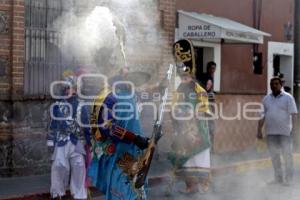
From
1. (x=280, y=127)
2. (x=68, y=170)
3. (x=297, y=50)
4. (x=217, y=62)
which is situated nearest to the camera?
(x=68, y=170)

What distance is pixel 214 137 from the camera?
503 inches

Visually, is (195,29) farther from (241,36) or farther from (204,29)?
(241,36)

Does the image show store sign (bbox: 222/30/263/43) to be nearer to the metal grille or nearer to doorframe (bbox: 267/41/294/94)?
doorframe (bbox: 267/41/294/94)

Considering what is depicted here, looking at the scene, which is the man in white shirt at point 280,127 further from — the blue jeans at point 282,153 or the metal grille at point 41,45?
the metal grille at point 41,45

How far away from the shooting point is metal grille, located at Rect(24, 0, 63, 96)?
32.6 ft

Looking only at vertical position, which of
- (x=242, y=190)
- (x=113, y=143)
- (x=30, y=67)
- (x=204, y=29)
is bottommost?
(x=242, y=190)

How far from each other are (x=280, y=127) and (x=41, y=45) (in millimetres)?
3892

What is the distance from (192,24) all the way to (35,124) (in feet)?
13.4

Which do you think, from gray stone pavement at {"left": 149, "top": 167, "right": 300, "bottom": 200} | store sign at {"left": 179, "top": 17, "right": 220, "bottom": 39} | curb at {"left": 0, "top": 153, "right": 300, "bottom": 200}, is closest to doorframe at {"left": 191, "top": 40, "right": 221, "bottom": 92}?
store sign at {"left": 179, "top": 17, "right": 220, "bottom": 39}

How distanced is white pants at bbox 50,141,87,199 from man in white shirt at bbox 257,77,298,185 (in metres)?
3.23

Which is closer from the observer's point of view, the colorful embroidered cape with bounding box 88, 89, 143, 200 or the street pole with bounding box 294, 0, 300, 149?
the colorful embroidered cape with bounding box 88, 89, 143, 200

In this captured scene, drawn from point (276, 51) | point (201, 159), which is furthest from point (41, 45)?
point (276, 51)

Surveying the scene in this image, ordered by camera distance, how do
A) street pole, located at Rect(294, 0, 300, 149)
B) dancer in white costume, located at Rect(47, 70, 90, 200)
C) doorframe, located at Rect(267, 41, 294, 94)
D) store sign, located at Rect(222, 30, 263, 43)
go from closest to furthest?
1. dancer in white costume, located at Rect(47, 70, 90, 200)
2. store sign, located at Rect(222, 30, 263, 43)
3. street pole, located at Rect(294, 0, 300, 149)
4. doorframe, located at Rect(267, 41, 294, 94)

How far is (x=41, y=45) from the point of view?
33.1ft
